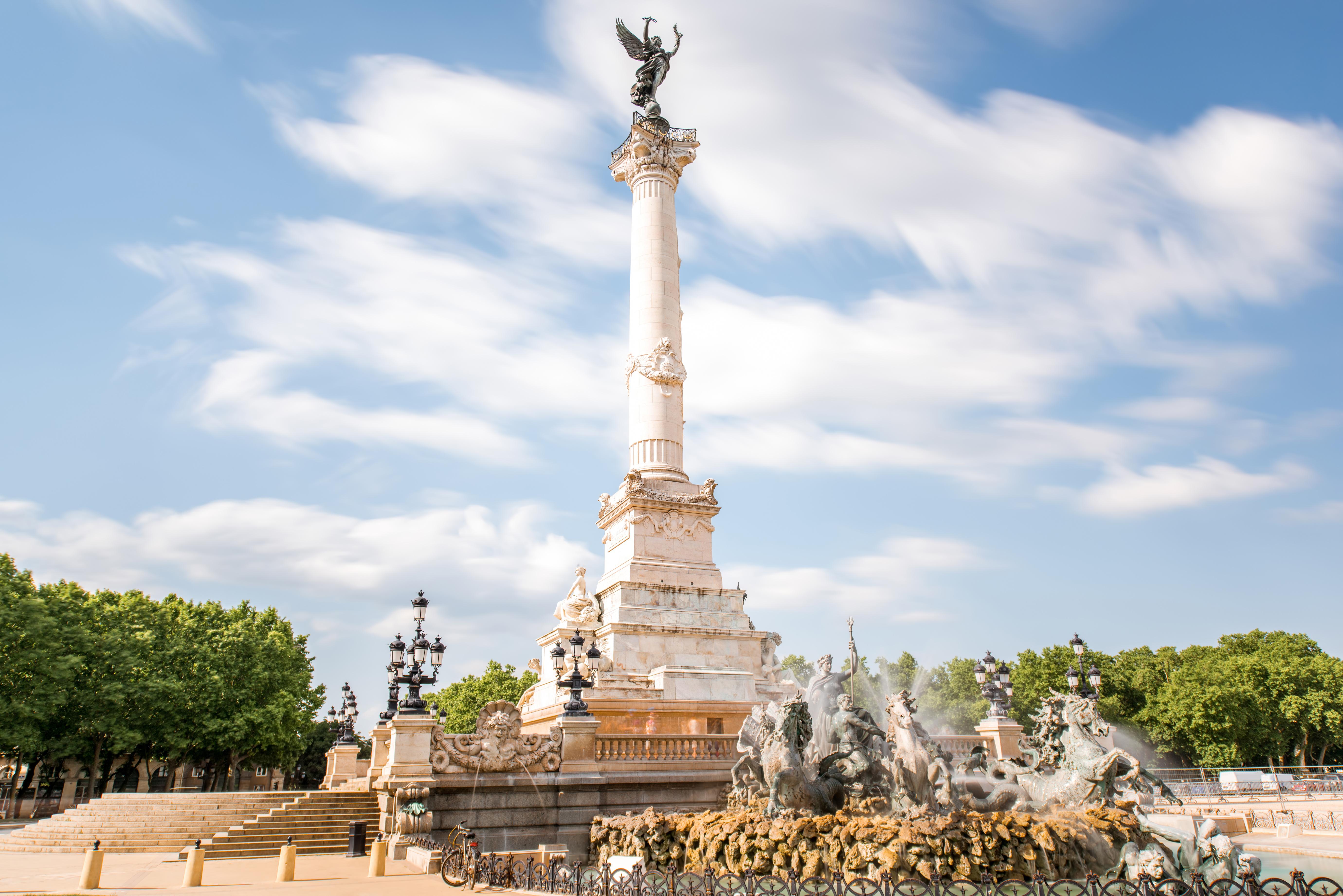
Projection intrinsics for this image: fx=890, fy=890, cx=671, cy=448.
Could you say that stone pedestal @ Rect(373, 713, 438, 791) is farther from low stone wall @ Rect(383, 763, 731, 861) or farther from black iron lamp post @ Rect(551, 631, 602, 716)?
black iron lamp post @ Rect(551, 631, 602, 716)

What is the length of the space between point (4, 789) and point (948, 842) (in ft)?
164

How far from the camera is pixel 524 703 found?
31.5 metres

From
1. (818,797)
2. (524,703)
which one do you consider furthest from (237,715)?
(818,797)

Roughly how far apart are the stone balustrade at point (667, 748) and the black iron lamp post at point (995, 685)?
8.99 m

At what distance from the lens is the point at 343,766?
3225 centimetres

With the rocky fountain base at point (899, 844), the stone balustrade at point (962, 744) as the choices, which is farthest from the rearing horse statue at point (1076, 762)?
the stone balustrade at point (962, 744)

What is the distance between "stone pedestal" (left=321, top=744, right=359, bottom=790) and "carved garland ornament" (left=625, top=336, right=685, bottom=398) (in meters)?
17.2

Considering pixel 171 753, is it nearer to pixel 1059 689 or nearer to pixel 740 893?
pixel 740 893

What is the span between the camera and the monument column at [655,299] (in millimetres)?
32469

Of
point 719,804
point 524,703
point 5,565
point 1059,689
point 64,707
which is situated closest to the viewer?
point 719,804

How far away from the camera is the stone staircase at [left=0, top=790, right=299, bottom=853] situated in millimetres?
Answer: 21297

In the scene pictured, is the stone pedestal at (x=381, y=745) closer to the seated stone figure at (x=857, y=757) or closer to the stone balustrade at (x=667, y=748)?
the stone balustrade at (x=667, y=748)

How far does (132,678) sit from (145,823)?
65.0 feet

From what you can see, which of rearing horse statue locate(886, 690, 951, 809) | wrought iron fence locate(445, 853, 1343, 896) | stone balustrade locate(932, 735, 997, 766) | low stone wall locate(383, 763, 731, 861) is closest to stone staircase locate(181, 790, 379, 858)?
low stone wall locate(383, 763, 731, 861)
